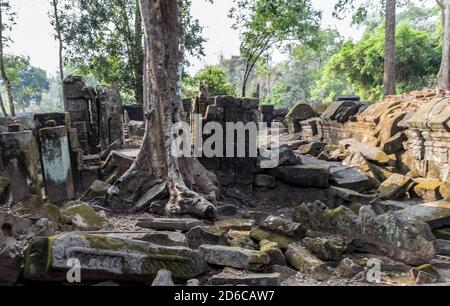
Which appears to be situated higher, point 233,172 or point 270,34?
point 270,34

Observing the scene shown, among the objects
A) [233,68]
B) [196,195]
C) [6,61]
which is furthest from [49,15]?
[233,68]

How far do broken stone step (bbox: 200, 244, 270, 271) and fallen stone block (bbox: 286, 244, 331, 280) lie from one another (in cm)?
33

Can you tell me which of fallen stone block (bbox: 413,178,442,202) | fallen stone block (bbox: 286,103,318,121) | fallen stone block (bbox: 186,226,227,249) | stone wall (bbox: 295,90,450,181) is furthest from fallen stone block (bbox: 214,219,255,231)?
fallen stone block (bbox: 286,103,318,121)

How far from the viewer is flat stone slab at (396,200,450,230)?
15.1 ft

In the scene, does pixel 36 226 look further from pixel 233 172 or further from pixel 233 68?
pixel 233 68

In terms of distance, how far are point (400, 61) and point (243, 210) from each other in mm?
14931

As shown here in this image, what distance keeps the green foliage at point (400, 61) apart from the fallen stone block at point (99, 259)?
16.8m

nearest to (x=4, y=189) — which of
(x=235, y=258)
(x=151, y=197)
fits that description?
(x=151, y=197)

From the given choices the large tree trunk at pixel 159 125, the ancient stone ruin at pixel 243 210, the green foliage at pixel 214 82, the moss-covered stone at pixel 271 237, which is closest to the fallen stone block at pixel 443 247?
the ancient stone ruin at pixel 243 210

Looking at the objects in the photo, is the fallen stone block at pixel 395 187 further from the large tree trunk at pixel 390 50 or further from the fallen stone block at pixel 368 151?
the large tree trunk at pixel 390 50

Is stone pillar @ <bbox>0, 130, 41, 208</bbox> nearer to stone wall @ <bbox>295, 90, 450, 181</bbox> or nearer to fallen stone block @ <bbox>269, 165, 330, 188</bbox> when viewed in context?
fallen stone block @ <bbox>269, 165, 330, 188</bbox>

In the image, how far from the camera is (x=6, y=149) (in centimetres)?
512

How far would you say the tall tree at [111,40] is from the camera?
17.4 metres
